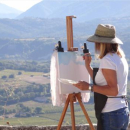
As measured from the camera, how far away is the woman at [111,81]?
7.88 ft

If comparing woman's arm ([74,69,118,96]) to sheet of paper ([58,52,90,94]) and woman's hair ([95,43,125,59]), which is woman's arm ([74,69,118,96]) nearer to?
woman's hair ([95,43,125,59])

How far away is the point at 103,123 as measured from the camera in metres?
2.53

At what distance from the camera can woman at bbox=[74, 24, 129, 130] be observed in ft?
7.88

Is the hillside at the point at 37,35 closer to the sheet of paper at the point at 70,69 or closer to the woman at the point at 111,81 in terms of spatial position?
the sheet of paper at the point at 70,69

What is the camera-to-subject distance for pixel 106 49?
8.13 feet

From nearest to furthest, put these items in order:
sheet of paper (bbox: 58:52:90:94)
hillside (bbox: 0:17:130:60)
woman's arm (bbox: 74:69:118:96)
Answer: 1. woman's arm (bbox: 74:69:118:96)
2. sheet of paper (bbox: 58:52:90:94)
3. hillside (bbox: 0:17:130:60)

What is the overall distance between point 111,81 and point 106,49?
9.1 inches

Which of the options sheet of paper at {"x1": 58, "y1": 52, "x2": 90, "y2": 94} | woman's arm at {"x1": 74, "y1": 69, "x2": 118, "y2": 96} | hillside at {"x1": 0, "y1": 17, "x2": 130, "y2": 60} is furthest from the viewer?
hillside at {"x1": 0, "y1": 17, "x2": 130, "y2": 60}

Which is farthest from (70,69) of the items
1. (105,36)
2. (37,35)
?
(37,35)

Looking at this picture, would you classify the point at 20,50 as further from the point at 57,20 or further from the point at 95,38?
the point at 95,38

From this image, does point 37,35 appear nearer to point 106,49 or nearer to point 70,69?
point 70,69

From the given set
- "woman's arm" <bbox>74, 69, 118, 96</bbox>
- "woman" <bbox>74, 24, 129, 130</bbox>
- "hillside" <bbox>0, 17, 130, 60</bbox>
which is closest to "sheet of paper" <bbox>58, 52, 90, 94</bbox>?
"woman" <bbox>74, 24, 129, 130</bbox>

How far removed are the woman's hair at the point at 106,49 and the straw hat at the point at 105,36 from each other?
0.03 m

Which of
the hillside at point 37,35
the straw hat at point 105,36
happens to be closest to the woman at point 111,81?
the straw hat at point 105,36
